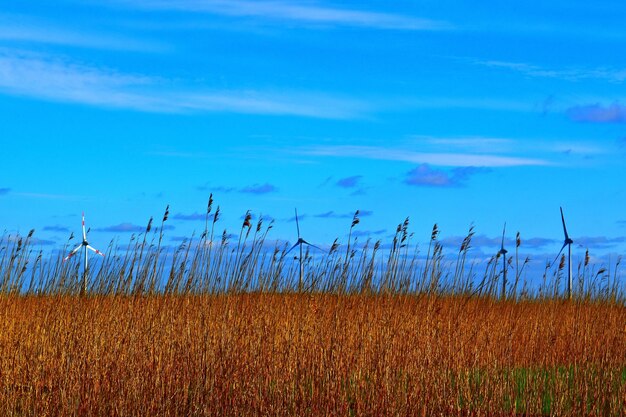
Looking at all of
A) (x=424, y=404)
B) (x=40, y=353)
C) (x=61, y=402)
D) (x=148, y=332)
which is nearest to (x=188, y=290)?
(x=148, y=332)

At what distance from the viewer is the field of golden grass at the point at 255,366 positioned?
958 centimetres

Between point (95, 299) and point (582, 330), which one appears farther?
point (582, 330)

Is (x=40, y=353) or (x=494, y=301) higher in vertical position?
(x=494, y=301)

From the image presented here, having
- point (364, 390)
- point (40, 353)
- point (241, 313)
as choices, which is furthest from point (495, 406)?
point (40, 353)

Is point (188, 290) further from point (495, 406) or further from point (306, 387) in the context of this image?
point (495, 406)

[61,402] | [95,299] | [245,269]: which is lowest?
[61,402]

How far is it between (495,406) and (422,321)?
3404 millimetres

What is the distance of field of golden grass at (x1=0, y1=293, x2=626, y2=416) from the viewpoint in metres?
9.58

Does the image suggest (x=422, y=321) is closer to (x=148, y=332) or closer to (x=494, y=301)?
(x=148, y=332)

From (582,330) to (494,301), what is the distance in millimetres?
3754

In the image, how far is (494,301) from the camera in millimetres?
18438

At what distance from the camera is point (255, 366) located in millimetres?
10430

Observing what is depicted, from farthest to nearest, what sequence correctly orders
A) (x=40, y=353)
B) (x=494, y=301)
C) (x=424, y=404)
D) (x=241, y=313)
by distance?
(x=494, y=301) < (x=241, y=313) < (x=40, y=353) < (x=424, y=404)

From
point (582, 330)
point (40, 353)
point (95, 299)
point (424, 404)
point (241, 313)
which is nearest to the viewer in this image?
point (424, 404)
